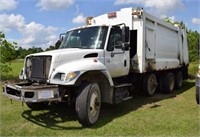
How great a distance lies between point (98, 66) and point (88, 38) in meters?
1.27

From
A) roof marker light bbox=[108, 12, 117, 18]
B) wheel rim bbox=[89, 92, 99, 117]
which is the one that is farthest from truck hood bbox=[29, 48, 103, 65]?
roof marker light bbox=[108, 12, 117, 18]

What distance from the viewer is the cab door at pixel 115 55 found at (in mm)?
7078

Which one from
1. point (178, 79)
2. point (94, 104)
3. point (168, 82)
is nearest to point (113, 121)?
point (94, 104)

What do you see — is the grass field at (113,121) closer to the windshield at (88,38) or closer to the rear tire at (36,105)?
the rear tire at (36,105)

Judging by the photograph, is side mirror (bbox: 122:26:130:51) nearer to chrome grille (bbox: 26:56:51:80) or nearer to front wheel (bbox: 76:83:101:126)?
front wheel (bbox: 76:83:101:126)

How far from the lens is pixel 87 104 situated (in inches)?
225

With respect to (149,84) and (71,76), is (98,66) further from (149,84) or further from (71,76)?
(149,84)

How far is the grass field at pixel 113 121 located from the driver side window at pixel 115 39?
6.07 ft

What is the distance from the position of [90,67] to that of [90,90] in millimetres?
534

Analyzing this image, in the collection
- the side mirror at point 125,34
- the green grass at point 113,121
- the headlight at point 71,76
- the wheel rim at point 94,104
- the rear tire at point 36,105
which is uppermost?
the side mirror at point 125,34

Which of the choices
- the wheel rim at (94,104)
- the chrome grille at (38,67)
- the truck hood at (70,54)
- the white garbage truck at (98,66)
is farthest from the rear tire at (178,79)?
the chrome grille at (38,67)

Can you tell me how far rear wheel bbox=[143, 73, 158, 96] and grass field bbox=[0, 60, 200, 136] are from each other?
134 cm

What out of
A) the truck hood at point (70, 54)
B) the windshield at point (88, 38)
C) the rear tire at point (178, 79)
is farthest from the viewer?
the rear tire at point (178, 79)

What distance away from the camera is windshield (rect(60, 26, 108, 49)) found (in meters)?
6.97
